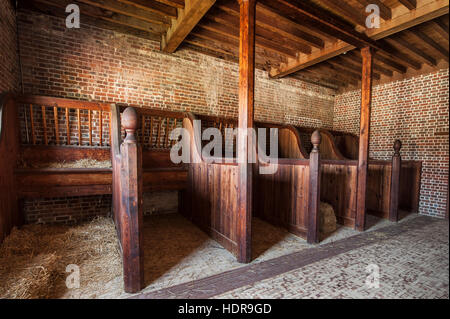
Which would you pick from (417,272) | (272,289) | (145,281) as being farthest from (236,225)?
(417,272)

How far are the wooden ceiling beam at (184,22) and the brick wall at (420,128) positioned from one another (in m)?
3.92

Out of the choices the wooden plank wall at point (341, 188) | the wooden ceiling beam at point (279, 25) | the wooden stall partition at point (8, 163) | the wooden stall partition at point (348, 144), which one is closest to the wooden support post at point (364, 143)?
the wooden plank wall at point (341, 188)

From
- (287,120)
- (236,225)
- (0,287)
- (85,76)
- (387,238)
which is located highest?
(85,76)

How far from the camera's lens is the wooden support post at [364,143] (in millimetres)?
3061

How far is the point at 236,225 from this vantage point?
7.22 feet

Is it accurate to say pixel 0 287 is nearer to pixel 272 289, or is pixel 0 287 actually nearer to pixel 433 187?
pixel 272 289

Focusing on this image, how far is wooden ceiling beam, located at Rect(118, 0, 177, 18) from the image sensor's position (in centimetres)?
270

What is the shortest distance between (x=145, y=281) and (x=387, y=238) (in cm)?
286

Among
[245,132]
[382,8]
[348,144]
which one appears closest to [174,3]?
[245,132]

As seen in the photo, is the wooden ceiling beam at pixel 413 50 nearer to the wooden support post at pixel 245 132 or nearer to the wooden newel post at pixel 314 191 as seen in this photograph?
the wooden newel post at pixel 314 191

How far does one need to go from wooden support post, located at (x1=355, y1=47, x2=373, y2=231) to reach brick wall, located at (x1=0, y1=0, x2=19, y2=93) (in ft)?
14.9

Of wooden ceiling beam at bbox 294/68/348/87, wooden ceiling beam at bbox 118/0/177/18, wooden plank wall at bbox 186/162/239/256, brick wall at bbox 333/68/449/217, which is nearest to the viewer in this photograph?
wooden plank wall at bbox 186/162/239/256

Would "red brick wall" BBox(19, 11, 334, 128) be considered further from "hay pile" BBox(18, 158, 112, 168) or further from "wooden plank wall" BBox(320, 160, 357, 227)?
"wooden plank wall" BBox(320, 160, 357, 227)

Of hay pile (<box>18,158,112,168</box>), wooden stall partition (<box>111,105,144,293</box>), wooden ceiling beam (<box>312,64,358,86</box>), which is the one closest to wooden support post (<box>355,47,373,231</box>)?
wooden ceiling beam (<box>312,64,358,86</box>)
